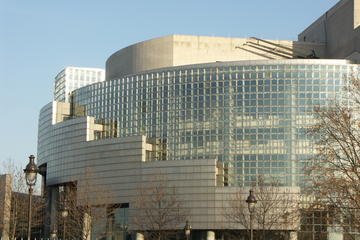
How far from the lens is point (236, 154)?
112 meters

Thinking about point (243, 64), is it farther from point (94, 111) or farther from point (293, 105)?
point (94, 111)

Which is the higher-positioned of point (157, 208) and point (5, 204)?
point (5, 204)

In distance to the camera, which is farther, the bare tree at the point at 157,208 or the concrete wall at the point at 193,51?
the concrete wall at the point at 193,51

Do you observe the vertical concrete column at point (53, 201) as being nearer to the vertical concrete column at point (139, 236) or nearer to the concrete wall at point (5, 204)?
the concrete wall at point (5, 204)

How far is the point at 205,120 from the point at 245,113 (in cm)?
656

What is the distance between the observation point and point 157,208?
10731 cm

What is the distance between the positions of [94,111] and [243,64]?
29420mm

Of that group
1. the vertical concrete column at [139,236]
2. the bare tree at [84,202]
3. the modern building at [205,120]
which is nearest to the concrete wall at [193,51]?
the modern building at [205,120]

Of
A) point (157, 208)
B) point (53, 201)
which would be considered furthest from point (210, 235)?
point (53, 201)

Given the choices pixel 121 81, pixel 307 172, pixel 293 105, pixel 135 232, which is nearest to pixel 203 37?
pixel 121 81

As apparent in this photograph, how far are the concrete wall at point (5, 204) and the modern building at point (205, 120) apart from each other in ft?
33.0

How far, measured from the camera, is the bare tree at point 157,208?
10750 cm

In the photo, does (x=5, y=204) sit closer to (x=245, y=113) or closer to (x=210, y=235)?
(x=210, y=235)

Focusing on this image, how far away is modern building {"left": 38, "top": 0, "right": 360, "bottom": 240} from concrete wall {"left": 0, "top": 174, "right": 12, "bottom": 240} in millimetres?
10070
